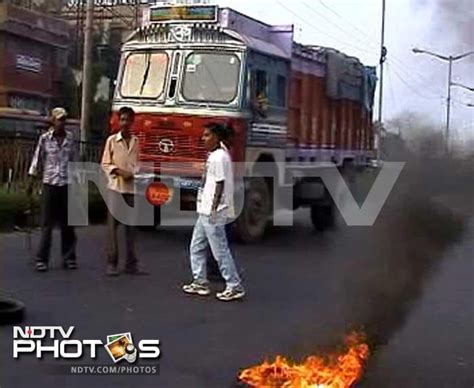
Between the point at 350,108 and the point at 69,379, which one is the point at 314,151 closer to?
the point at 350,108

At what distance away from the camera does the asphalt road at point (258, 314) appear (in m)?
5.28

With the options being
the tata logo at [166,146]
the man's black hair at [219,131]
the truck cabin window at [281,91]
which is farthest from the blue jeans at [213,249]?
the truck cabin window at [281,91]

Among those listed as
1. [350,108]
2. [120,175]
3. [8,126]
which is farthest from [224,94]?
[8,126]

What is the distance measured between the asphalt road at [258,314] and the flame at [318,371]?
131mm

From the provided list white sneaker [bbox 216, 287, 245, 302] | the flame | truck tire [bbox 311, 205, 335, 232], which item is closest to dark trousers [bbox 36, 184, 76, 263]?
white sneaker [bbox 216, 287, 245, 302]

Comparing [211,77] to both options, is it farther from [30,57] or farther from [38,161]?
[30,57]

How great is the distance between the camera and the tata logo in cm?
1160

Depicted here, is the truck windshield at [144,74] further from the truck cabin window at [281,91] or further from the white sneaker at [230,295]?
the white sneaker at [230,295]

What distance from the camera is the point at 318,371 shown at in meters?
4.78

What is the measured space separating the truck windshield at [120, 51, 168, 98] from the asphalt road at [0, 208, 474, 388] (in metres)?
2.53

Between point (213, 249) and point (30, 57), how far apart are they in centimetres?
1024

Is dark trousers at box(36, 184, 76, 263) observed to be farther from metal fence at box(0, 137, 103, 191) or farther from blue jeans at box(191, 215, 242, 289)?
metal fence at box(0, 137, 103, 191)

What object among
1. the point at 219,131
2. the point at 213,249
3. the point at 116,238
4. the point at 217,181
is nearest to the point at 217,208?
the point at 217,181

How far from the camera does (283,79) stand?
13023mm
